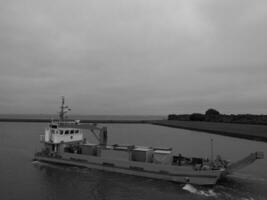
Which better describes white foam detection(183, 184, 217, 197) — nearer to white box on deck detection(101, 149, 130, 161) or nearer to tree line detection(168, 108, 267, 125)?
white box on deck detection(101, 149, 130, 161)

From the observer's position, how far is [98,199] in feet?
63.2

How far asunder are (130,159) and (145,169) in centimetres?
232

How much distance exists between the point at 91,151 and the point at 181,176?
11.3m

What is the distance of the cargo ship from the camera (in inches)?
863

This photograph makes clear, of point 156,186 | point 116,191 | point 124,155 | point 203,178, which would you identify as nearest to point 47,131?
point 124,155

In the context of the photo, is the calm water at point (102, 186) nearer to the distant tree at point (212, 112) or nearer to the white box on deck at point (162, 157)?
the white box on deck at point (162, 157)

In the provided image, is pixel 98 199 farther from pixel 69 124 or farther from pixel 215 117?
pixel 215 117

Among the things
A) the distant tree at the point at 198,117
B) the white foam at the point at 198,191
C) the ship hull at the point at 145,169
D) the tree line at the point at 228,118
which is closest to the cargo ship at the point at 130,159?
the ship hull at the point at 145,169

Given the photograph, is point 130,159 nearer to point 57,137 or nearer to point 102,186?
point 102,186

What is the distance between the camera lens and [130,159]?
2588cm

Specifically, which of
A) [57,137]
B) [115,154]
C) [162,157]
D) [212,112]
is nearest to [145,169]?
[162,157]

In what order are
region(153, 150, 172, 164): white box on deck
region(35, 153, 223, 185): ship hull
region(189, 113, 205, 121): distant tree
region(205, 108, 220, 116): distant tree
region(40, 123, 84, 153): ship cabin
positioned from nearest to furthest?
1. region(35, 153, 223, 185): ship hull
2. region(153, 150, 172, 164): white box on deck
3. region(40, 123, 84, 153): ship cabin
4. region(189, 113, 205, 121): distant tree
5. region(205, 108, 220, 116): distant tree

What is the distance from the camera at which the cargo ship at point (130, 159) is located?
71.9ft

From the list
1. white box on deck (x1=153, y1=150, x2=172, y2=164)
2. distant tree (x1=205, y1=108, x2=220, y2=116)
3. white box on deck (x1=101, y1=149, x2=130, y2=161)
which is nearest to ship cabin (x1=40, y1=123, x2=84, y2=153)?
white box on deck (x1=101, y1=149, x2=130, y2=161)
